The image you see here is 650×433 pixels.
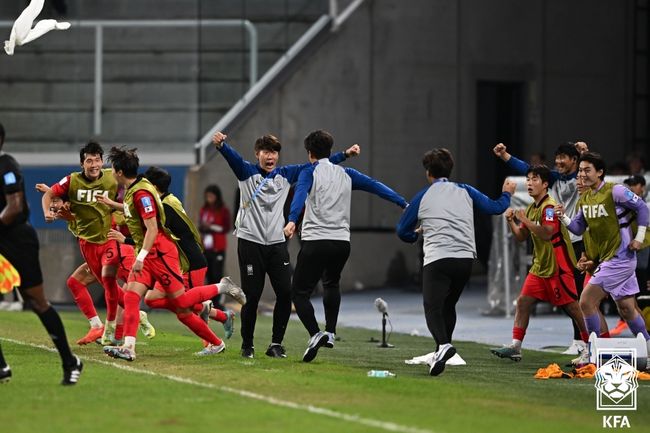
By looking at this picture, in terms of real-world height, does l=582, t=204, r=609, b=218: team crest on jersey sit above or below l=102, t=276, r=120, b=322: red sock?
above

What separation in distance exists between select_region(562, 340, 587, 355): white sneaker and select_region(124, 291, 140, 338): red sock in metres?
4.48

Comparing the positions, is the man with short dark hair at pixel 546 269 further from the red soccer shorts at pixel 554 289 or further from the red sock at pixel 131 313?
the red sock at pixel 131 313

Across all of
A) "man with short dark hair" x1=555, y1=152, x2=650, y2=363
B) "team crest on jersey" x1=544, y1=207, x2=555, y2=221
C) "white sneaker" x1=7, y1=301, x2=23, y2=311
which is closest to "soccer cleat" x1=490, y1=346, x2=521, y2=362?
"man with short dark hair" x1=555, y1=152, x2=650, y2=363

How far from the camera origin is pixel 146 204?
12.8 m

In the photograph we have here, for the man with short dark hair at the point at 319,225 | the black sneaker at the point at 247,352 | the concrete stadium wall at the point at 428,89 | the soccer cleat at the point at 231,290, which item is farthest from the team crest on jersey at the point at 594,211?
the concrete stadium wall at the point at 428,89

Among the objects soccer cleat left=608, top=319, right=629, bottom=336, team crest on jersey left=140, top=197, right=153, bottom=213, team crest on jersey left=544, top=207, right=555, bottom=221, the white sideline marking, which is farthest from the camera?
soccer cleat left=608, top=319, right=629, bottom=336

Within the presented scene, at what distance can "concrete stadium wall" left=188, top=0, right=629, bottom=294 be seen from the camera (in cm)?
2650

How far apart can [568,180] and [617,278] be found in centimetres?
203

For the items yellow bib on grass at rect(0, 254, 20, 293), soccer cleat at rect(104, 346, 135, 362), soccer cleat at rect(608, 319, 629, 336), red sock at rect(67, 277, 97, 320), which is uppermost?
yellow bib on grass at rect(0, 254, 20, 293)

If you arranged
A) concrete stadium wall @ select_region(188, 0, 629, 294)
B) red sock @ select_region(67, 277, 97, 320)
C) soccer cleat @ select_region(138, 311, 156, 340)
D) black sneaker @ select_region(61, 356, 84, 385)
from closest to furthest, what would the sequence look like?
black sneaker @ select_region(61, 356, 84, 385)
red sock @ select_region(67, 277, 97, 320)
soccer cleat @ select_region(138, 311, 156, 340)
concrete stadium wall @ select_region(188, 0, 629, 294)

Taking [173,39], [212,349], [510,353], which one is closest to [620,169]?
[510,353]

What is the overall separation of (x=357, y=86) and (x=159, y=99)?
12.3ft

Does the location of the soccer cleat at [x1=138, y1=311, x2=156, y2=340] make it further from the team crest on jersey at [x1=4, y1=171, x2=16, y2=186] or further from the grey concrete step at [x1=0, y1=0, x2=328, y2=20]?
the grey concrete step at [x1=0, y1=0, x2=328, y2=20]

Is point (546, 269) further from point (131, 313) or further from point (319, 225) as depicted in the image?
point (131, 313)
